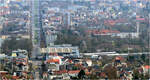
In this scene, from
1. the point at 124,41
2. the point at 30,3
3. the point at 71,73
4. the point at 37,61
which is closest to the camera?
the point at 71,73

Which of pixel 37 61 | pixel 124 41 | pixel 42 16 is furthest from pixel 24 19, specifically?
pixel 37 61

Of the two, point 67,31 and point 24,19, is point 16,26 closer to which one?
point 24,19

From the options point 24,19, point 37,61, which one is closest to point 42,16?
point 24,19

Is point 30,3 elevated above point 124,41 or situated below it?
above

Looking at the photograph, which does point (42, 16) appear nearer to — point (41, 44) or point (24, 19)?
point (24, 19)

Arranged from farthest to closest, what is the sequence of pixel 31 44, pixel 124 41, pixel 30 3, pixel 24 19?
pixel 30 3, pixel 24 19, pixel 124 41, pixel 31 44

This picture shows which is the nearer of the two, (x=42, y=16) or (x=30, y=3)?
(x=42, y=16)
